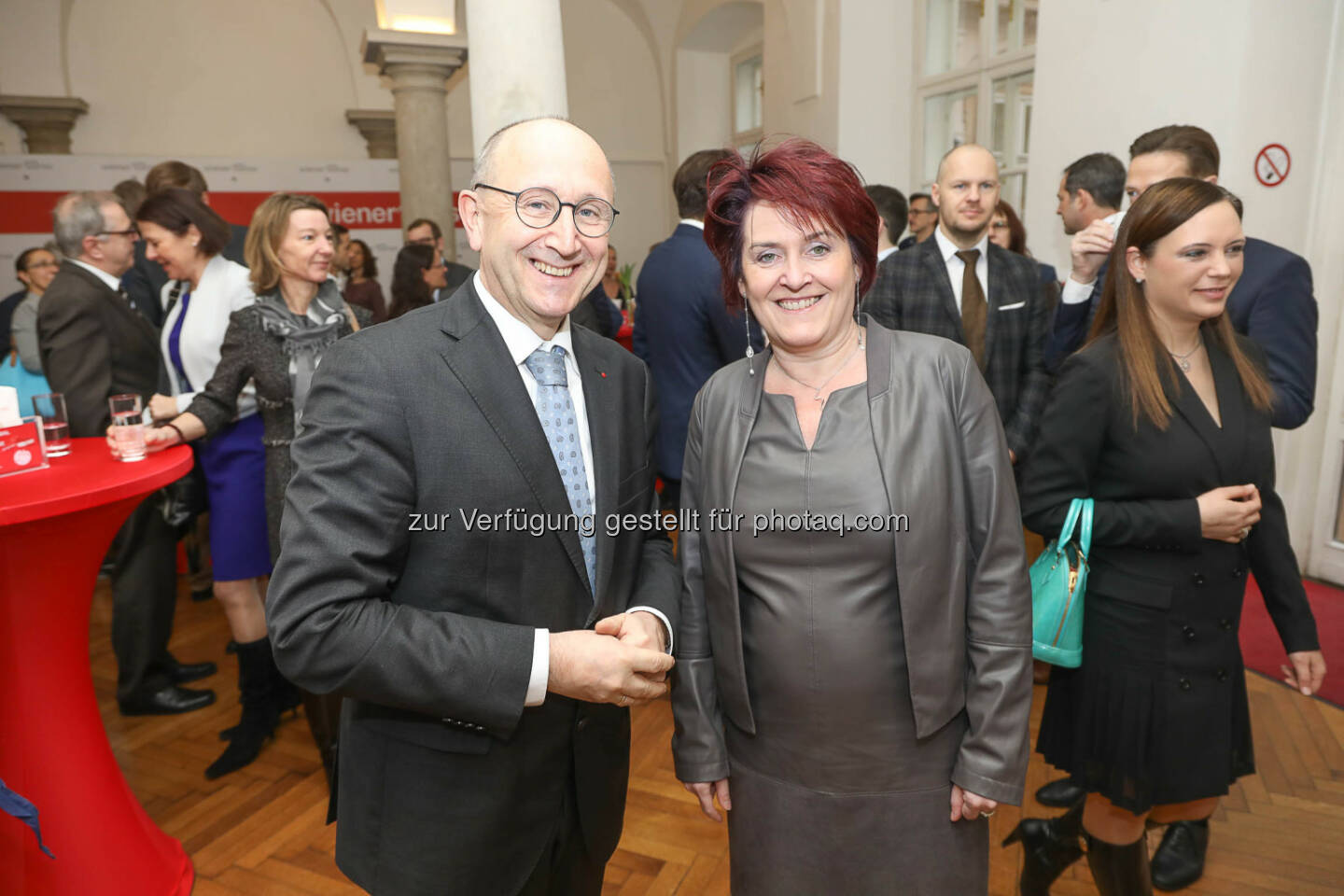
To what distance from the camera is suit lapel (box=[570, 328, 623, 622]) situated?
1.37m

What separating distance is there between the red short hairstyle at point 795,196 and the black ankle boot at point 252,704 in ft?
7.98

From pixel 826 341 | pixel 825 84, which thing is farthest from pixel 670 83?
pixel 826 341

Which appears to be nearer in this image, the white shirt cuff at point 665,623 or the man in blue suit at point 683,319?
the white shirt cuff at point 665,623

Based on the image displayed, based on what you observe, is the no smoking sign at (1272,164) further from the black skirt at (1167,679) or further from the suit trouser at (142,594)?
the suit trouser at (142,594)

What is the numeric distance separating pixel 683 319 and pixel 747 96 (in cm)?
865

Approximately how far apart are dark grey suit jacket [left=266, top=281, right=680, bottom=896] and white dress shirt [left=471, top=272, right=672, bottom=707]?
0.06 feet

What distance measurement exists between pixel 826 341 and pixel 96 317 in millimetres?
2810

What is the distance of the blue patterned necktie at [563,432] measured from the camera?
1368 mm

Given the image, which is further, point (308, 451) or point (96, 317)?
point (96, 317)

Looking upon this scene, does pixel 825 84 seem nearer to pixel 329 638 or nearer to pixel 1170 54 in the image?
pixel 1170 54

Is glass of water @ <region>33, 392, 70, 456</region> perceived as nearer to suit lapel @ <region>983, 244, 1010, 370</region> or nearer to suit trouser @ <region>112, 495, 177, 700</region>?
suit trouser @ <region>112, 495, 177, 700</region>

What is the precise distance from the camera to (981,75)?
6.25m

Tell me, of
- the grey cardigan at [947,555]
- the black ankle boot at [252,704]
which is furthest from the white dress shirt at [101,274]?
the grey cardigan at [947,555]

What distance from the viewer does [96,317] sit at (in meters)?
3.02
